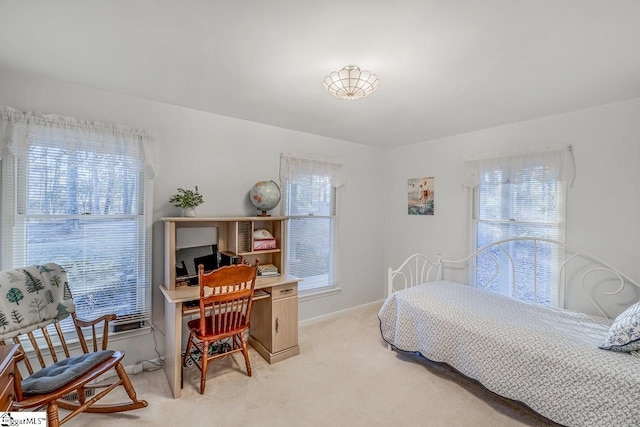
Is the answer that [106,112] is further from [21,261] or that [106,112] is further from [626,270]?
[626,270]

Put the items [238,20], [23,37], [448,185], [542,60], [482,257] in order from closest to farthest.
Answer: [238,20] → [23,37] → [542,60] → [482,257] → [448,185]

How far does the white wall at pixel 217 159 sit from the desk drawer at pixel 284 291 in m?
0.82

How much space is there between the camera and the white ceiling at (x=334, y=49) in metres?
1.37

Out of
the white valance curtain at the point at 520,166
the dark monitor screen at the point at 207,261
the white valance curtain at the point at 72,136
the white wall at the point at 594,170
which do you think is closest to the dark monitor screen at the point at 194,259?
the dark monitor screen at the point at 207,261

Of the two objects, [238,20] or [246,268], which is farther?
[246,268]

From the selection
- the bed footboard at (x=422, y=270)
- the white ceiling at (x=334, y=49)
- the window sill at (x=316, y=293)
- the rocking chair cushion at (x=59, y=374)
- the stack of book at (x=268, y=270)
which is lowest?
the window sill at (x=316, y=293)

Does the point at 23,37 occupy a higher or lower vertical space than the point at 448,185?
higher

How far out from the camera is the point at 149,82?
7.14 feet

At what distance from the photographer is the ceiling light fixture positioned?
1.92 metres

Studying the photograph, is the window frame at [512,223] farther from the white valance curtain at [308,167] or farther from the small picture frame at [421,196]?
the white valance curtain at [308,167]

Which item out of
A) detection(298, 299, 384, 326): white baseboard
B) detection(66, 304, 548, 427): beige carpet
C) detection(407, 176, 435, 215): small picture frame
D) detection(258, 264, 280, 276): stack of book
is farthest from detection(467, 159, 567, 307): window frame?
detection(258, 264, 280, 276): stack of book

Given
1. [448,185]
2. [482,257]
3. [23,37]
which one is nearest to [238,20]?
[23,37]

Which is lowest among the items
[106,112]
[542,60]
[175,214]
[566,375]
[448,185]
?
[566,375]

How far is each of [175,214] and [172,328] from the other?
1023 mm
